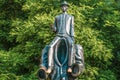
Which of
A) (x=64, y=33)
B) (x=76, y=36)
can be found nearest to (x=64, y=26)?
(x=64, y=33)

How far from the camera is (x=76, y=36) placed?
1856 cm

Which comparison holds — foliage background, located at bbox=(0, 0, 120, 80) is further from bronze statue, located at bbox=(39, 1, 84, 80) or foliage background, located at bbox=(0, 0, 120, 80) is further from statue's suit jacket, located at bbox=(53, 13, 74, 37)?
bronze statue, located at bbox=(39, 1, 84, 80)

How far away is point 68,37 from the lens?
11.3 metres

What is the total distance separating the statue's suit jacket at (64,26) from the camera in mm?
11344

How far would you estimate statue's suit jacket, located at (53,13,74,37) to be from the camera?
1134cm

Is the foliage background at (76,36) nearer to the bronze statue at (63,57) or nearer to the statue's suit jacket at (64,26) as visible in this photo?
the statue's suit jacket at (64,26)

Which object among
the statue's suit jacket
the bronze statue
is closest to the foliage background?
the statue's suit jacket

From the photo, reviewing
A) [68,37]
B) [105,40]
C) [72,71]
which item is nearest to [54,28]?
[68,37]

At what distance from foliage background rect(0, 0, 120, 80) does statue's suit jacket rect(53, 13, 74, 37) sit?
6823 millimetres

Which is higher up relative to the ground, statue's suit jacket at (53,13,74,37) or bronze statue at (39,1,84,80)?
statue's suit jacket at (53,13,74,37)

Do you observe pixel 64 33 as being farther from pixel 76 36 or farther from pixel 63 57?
pixel 76 36

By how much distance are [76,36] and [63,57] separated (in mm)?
7356

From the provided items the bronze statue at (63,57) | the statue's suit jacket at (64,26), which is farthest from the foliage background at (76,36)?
the bronze statue at (63,57)

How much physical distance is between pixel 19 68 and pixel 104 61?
11.7 ft
